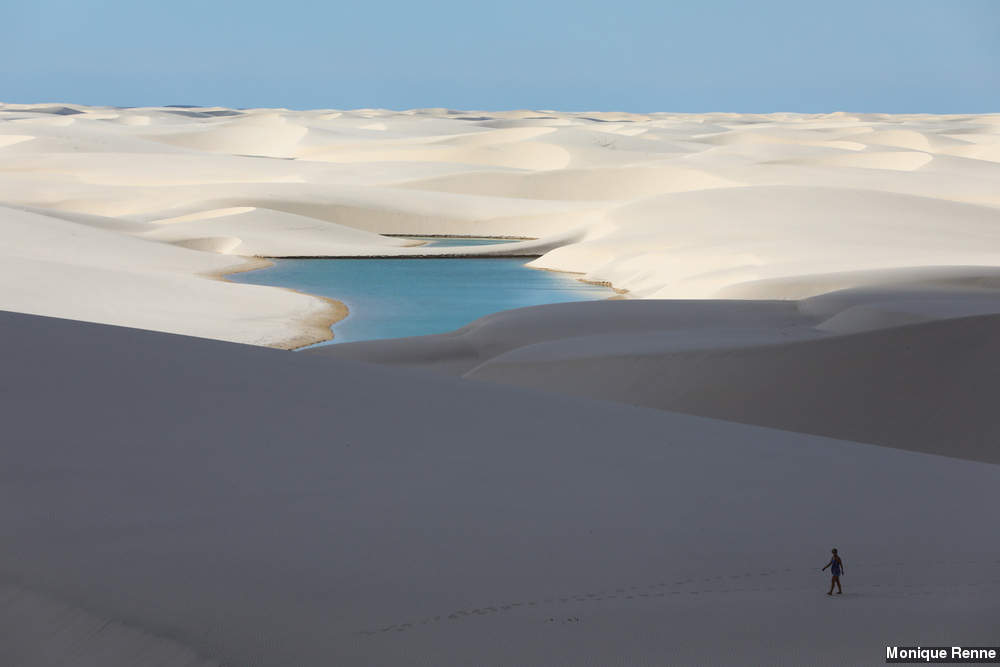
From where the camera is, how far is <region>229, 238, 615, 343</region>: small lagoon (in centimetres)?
2016

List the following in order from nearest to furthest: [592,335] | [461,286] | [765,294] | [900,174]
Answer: [592,335] → [765,294] → [461,286] → [900,174]

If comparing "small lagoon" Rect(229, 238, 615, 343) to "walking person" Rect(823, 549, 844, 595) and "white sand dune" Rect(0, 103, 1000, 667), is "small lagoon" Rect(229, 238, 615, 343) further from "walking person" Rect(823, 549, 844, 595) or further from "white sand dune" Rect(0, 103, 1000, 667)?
"walking person" Rect(823, 549, 844, 595)

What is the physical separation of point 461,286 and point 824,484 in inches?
752

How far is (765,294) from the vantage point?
64.3 ft

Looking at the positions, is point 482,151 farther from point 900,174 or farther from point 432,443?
point 432,443

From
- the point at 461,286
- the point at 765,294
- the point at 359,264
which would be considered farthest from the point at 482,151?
the point at 765,294

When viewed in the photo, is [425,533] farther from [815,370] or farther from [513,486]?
[815,370]

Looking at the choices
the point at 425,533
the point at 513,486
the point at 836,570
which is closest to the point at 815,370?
the point at 513,486

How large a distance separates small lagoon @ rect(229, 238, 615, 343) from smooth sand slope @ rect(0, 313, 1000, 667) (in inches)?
437

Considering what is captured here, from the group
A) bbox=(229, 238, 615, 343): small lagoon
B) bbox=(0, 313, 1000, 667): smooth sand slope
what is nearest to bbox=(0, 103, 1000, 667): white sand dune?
bbox=(0, 313, 1000, 667): smooth sand slope

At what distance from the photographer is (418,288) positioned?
24.9m

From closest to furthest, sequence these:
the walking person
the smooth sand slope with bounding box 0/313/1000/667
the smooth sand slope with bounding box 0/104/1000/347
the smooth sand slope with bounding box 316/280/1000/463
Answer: the smooth sand slope with bounding box 0/313/1000/667 → the walking person → the smooth sand slope with bounding box 316/280/1000/463 → the smooth sand slope with bounding box 0/104/1000/347

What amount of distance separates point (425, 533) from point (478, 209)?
37.9 m

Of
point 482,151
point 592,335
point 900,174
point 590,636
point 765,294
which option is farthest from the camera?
point 482,151
